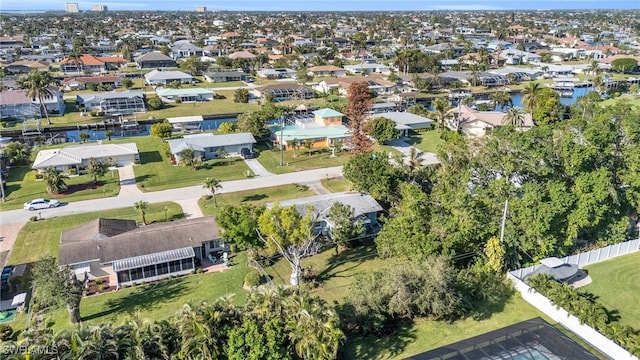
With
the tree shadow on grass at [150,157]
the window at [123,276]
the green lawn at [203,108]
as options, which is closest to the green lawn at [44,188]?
the tree shadow on grass at [150,157]

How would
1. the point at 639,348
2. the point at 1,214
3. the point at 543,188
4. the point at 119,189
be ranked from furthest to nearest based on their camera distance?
the point at 119,189 < the point at 1,214 < the point at 543,188 < the point at 639,348

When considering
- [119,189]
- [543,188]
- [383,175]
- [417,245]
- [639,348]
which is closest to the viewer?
[639,348]

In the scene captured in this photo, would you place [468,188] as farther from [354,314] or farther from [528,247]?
[354,314]

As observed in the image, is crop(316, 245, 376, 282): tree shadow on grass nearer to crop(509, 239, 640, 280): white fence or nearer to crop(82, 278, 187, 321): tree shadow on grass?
crop(82, 278, 187, 321): tree shadow on grass

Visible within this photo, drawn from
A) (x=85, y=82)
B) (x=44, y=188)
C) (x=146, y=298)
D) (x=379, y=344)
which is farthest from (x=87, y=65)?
(x=379, y=344)

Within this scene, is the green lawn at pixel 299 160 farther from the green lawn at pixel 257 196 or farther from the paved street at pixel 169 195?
the green lawn at pixel 257 196

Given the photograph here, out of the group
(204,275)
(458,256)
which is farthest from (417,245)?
(204,275)

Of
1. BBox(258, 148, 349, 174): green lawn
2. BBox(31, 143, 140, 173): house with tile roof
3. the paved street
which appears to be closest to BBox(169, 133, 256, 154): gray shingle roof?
BBox(258, 148, 349, 174): green lawn

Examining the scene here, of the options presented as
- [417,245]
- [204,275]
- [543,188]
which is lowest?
[204,275]
